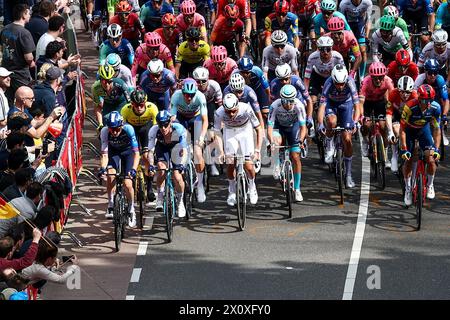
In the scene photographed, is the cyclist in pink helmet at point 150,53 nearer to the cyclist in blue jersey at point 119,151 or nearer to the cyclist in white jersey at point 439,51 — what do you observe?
the cyclist in blue jersey at point 119,151

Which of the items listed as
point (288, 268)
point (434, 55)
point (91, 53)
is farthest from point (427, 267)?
point (91, 53)

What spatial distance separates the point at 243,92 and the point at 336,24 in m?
3.73

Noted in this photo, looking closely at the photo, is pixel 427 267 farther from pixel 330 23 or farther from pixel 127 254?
pixel 330 23

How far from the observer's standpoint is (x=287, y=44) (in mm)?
25875

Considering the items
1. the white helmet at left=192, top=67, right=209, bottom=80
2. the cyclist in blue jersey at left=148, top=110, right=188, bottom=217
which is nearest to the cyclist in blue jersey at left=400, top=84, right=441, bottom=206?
the white helmet at left=192, top=67, right=209, bottom=80

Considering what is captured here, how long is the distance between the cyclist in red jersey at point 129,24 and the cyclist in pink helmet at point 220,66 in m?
3.12

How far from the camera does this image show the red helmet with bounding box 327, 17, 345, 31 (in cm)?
2602

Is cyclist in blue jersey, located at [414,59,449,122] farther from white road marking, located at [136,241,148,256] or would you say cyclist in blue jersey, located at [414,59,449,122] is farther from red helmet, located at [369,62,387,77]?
white road marking, located at [136,241,148,256]

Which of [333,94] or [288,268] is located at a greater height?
[333,94]

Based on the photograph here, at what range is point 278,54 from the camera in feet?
83.7

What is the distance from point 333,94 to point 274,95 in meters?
1.23

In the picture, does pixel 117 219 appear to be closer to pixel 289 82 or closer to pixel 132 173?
pixel 132 173

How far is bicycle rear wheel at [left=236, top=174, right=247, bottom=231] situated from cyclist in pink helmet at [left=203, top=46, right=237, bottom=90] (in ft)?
10.6
